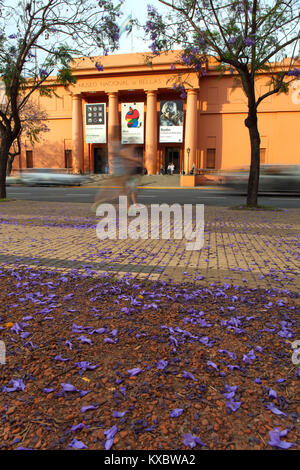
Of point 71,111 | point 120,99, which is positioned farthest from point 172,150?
point 71,111

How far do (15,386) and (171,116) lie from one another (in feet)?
128

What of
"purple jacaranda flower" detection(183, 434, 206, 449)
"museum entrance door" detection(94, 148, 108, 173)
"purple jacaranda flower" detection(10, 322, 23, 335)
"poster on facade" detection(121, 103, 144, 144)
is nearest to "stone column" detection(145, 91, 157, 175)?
"poster on facade" detection(121, 103, 144, 144)

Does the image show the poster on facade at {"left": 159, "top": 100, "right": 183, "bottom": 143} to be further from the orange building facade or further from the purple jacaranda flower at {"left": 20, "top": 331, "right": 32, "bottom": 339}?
the purple jacaranda flower at {"left": 20, "top": 331, "right": 32, "bottom": 339}

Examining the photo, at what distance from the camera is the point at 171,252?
6.12 metres

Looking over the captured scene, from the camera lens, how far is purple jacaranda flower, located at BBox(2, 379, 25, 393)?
Result: 7.20 feet

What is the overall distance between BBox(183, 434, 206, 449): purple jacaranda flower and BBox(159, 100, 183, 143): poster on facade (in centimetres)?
3847

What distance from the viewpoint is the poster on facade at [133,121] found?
Result: 3912 cm

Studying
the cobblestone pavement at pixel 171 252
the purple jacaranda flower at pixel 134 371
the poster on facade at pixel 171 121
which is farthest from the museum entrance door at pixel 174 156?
the purple jacaranda flower at pixel 134 371

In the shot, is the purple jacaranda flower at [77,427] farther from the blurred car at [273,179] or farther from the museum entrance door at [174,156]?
the museum entrance door at [174,156]

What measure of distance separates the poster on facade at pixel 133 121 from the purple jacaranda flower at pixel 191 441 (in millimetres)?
38928

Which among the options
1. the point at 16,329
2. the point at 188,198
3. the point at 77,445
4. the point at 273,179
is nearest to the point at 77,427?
the point at 77,445
